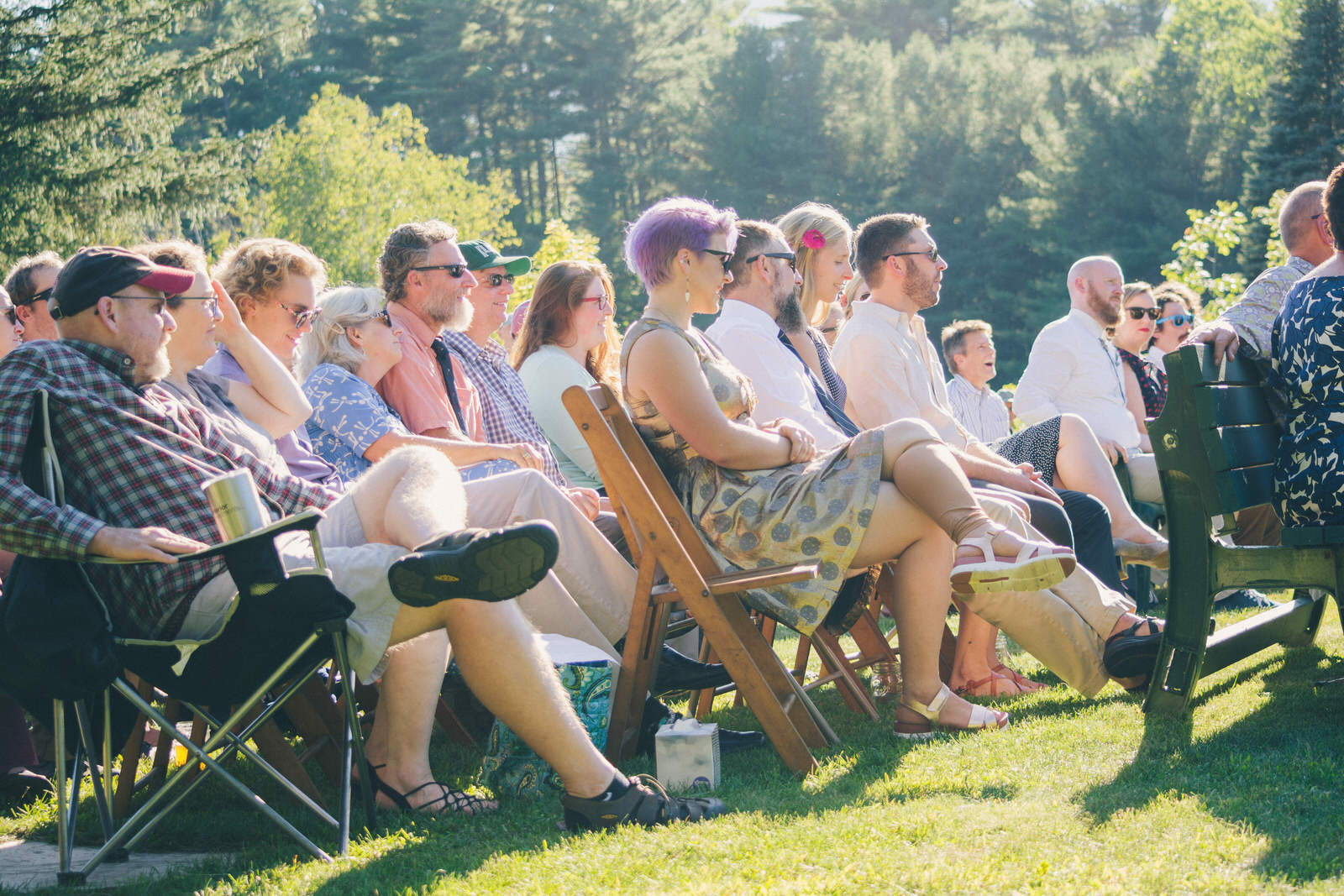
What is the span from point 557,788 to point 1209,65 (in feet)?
138

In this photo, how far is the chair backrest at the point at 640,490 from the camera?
357 cm

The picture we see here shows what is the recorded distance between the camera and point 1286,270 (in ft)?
16.9

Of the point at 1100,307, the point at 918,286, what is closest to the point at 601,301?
the point at 918,286

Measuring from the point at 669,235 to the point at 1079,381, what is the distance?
12.3ft

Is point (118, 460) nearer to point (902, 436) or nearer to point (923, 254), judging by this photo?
point (902, 436)

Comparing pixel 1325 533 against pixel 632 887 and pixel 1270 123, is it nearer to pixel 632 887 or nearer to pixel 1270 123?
pixel 632 887

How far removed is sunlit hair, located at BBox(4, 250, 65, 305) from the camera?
502 cm

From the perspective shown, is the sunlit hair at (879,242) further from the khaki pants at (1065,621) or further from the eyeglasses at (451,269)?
the eyeglasses at (451,269)

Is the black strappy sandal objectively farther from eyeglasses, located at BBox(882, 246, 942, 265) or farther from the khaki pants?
eyeglasses, located at BBox(882, 246, 942, 265)

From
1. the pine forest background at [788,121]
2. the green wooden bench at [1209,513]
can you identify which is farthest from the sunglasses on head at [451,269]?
the pine forest background at [788,121]

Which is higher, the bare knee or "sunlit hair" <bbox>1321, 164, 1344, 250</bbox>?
"sunlit hair" <bbox>1321, 164, 1344, 250</bbox>

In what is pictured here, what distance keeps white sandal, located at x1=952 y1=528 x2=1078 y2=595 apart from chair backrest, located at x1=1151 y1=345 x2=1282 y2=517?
57 cm

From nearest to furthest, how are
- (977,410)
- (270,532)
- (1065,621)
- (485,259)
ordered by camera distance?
(270,532)
(1065,621)
(485,259)
(977,410)

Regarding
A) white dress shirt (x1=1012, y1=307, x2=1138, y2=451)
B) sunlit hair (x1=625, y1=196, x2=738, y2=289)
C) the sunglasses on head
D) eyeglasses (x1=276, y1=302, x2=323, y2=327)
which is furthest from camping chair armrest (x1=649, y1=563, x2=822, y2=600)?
white dress shirt (x1=1012, y1=307, x2=1138, y2=451)
